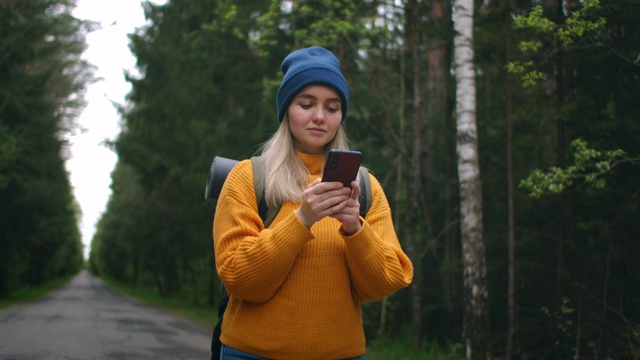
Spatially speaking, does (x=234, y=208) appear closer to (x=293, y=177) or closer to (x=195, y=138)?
(x=293, y=177)

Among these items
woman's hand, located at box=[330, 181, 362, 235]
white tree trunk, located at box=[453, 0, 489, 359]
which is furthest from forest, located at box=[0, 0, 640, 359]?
woman's hand, located at box=[330, 181, 362, 235]

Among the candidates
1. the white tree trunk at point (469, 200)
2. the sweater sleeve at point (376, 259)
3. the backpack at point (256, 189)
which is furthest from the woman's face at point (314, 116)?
the white tree trunk at point (469, 200)

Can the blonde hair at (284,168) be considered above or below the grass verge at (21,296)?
above

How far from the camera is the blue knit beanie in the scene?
2463 mm

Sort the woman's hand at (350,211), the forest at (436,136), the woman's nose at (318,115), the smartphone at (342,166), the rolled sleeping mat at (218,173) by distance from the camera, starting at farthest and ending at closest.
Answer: the forest at (436,136), the rolled sleeping mat at (218,173), the woman's nose at (318,115), the woman's hand at (350,211), the smartphone at (342,166)

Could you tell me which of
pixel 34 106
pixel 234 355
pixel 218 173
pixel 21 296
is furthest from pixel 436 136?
pixel 21 296

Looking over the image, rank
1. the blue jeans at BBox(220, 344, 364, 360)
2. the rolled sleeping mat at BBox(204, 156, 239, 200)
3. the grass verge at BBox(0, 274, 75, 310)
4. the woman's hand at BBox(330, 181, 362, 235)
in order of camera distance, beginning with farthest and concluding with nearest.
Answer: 1. the grass verge at BBox(0, 274, 75, 310)
2. the rolled sleeping mat at BBox(204, 156, 239, 200)
3. the blue jeans at BBox(220, 344, 364, 360)
4. the woman's hand at BBox(330, 181, 362, 235)

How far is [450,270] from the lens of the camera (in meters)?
15.4

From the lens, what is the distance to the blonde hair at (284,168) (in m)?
2.38

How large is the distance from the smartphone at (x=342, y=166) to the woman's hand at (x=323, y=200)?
2 centimetres

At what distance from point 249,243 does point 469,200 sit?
9259 millimetres

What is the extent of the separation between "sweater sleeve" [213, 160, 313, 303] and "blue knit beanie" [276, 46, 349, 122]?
0.30m

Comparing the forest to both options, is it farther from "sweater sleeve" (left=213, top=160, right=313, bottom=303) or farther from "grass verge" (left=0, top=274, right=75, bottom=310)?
"sweater sleeve" (left=213, top=160, right=313, bottom=303)

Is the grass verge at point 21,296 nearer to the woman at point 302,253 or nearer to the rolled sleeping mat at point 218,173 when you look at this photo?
the rolled sleeping mat at point 218,173
